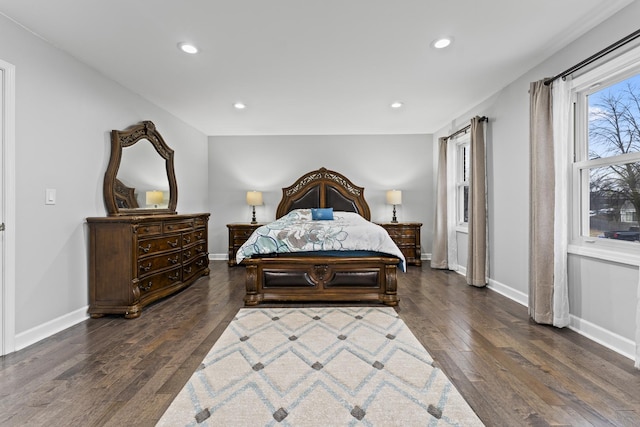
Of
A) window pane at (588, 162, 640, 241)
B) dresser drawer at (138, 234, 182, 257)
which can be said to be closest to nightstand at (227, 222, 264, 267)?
dresser drawer at (138, 234, 182, 257)

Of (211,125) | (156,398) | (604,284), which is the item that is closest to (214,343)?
(156,398)

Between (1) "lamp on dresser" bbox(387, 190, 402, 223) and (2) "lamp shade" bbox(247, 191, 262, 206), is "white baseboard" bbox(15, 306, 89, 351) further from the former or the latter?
(1) "lamp on dresser" bbox(387, 190, 402, 223)

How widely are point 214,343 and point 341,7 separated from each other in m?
2.69

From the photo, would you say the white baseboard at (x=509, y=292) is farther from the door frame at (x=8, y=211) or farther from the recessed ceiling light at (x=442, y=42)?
the door frame at (x=8, y=211)

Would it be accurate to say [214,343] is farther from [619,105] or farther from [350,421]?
[619,105]

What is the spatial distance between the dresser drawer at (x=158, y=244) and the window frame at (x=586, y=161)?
13.4ft

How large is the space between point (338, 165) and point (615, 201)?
418cm

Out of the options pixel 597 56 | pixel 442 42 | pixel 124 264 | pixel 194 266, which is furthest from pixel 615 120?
pixel 194 266

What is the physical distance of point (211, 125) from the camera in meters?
5.21

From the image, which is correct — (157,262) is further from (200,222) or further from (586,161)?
(586,161)

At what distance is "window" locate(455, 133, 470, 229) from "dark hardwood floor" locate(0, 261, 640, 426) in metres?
2.03

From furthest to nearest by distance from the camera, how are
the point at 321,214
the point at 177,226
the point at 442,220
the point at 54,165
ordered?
the point at 321,214, the point at 442,220, the point at 177,226, the point at 54,165

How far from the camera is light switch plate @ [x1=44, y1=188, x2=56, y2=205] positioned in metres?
2.52

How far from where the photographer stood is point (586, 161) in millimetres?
2510
